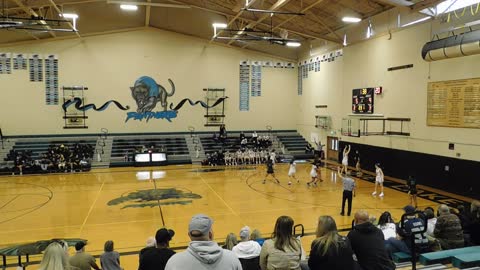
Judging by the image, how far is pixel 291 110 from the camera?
87.0ft

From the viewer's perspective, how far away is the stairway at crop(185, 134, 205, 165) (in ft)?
71.3

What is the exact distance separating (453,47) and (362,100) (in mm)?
6261

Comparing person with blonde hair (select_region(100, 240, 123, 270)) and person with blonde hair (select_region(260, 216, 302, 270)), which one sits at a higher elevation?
person with blonde hair (select_region(260, 216, 302, 270))

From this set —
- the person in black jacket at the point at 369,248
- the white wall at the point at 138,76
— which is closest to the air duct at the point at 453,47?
the person in black jacket at the point at 369,248

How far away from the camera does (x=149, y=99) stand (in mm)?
23703

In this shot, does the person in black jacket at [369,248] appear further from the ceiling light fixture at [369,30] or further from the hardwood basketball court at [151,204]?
the ceiling light fixture at [369,30]

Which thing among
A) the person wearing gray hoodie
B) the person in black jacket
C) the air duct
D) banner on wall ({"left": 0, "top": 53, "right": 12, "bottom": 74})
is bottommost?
the person in black jacket

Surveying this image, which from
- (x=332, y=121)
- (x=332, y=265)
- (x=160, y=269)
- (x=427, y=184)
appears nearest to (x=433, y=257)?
(x=332, y=265)

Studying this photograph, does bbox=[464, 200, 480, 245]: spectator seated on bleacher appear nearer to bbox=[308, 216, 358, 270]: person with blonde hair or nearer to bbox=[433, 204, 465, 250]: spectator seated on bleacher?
bbox=[433, 204, 465, 250]: spectator seated on bleacher

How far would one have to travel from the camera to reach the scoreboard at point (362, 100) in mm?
17734

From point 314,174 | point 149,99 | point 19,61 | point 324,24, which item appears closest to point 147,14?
point 149,99

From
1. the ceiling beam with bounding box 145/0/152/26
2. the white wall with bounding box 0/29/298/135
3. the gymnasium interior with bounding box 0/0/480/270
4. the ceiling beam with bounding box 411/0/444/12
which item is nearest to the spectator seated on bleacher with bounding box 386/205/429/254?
the gymnasium interior with bounding box 0/0/480/270

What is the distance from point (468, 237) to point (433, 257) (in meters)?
1.40

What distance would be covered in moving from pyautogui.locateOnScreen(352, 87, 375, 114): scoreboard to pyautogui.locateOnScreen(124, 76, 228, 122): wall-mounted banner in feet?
38.6
